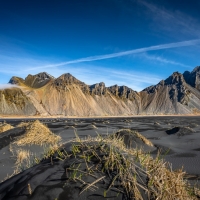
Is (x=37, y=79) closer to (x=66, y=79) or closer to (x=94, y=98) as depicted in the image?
(x=66, y=79)

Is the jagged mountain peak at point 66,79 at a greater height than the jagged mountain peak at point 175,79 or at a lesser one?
lesser

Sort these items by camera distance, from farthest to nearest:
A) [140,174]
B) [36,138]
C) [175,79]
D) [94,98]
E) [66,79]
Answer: [175,79], [94,98], [66,79], [36,138], [140,174]

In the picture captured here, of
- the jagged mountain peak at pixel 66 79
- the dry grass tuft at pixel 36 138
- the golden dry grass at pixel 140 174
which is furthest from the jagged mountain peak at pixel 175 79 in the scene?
the golden dry grass at pixel 140 174

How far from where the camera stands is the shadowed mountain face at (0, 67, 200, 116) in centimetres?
10606

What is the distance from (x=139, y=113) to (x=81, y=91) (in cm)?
4240

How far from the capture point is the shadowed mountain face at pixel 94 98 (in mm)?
106062

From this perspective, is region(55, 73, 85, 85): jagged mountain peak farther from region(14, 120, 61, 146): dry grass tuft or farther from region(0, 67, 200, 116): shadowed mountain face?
region(14, 120, 61, 146): dry grass tuft

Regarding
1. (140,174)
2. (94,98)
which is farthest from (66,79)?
(140,174)

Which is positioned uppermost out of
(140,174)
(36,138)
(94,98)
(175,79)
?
(175,79)

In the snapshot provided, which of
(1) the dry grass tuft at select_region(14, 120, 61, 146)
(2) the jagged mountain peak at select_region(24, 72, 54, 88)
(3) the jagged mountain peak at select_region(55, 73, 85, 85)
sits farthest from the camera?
(2) the jagged mountain peak at select_region(24, 72, 54, 88)

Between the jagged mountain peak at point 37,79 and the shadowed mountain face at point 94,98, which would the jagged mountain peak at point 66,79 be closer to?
the shadowed mountain face at point 94,98

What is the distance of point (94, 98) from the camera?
136000 millimetres

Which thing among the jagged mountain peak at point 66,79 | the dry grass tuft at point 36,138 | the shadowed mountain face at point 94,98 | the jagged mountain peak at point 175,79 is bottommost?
the dry grass tuft at point 36,138

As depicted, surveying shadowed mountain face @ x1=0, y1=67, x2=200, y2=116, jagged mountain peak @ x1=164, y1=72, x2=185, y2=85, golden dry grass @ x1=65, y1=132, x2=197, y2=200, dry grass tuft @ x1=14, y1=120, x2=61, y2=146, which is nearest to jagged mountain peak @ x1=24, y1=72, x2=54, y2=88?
shadowed mountain face @ x1=0, y1=67, x2=200, y2=116
